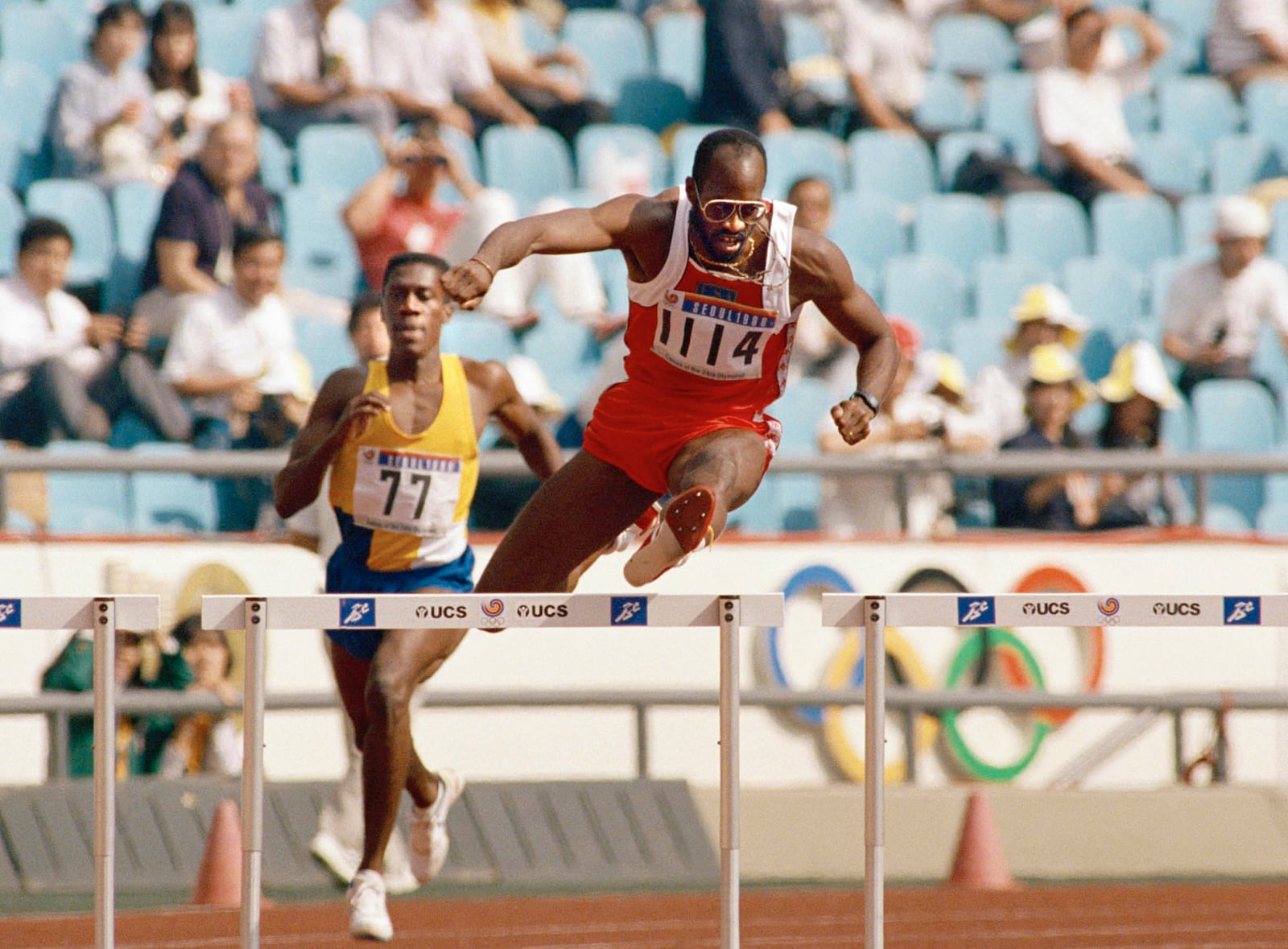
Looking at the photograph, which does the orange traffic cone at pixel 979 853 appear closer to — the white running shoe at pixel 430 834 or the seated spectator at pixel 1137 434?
the seated spectator at pixel 1137 434

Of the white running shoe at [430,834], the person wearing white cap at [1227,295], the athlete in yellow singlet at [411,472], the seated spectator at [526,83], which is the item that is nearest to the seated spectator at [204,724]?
the athlete in yellow singlet at [411,472]

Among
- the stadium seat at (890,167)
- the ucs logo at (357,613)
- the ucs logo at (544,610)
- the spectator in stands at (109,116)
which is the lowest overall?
the ucs logo at (357,613)

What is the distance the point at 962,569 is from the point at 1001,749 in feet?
3.11

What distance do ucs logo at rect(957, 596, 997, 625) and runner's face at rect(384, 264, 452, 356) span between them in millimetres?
2487

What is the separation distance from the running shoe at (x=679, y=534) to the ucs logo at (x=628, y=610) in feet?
1.81

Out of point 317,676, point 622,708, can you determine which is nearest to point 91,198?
point 317,676

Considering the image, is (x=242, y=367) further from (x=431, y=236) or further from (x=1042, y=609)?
(x=1042, y=609)

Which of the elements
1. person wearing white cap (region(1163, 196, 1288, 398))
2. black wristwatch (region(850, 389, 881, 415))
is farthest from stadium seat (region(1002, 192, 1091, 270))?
black wristwatch (region(850, 389, 881, 415))

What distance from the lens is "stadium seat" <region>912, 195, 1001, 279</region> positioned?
12.8 m

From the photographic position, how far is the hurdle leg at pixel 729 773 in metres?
5.21

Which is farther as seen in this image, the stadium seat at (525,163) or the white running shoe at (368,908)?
the stadium seat at (525,163)

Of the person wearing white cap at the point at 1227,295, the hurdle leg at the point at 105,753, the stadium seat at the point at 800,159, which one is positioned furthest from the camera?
the stadium seat at the point at 800,159

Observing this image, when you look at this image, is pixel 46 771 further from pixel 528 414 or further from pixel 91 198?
pixel 91 198

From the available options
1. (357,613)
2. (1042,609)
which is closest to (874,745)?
(1042,609)
